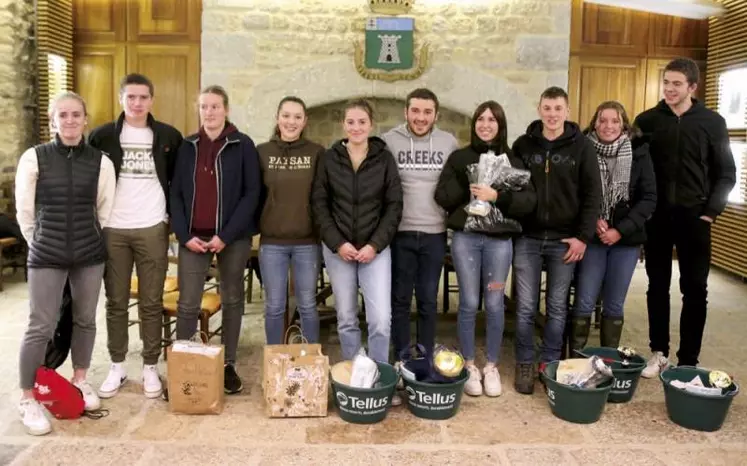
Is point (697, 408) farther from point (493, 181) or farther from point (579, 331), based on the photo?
point (493, 181)

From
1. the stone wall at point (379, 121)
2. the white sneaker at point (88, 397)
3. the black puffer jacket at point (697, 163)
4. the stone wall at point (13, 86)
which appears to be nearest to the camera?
the white sneaker at point (88, 397)

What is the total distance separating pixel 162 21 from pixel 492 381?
5.60 m

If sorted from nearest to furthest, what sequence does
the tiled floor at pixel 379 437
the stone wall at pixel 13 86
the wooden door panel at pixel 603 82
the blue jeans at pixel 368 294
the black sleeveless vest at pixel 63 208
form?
the tiled floor at pixel 379 437 → the black sleeveless vest at pixel 63 208 → the blue jeans at pixel 368 294 → the stone wall at pixel 13 86 → the wooden door panel at pixel 603 82

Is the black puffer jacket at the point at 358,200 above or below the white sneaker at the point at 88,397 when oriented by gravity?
above

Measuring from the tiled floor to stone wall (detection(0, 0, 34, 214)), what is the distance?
338 cm

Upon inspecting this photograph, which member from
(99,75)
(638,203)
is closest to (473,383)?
(638,203)

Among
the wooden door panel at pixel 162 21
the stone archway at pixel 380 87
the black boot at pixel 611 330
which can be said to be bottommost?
the black boot at pixel 611 330

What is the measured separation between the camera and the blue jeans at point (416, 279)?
3414 mm

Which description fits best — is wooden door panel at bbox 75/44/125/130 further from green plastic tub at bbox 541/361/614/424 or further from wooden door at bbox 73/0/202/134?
green plastic tub at bbox 541/361/614/424

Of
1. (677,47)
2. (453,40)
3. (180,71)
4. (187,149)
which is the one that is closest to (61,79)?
(180,71)

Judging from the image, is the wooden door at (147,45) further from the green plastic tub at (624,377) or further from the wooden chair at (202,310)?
the green plastic tub at (624,377)

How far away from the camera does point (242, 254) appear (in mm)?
3416

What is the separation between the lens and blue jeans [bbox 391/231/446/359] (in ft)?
11.2

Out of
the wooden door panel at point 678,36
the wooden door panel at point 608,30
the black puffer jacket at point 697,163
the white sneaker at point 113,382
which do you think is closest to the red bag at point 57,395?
the white sneaker at point 113,382
